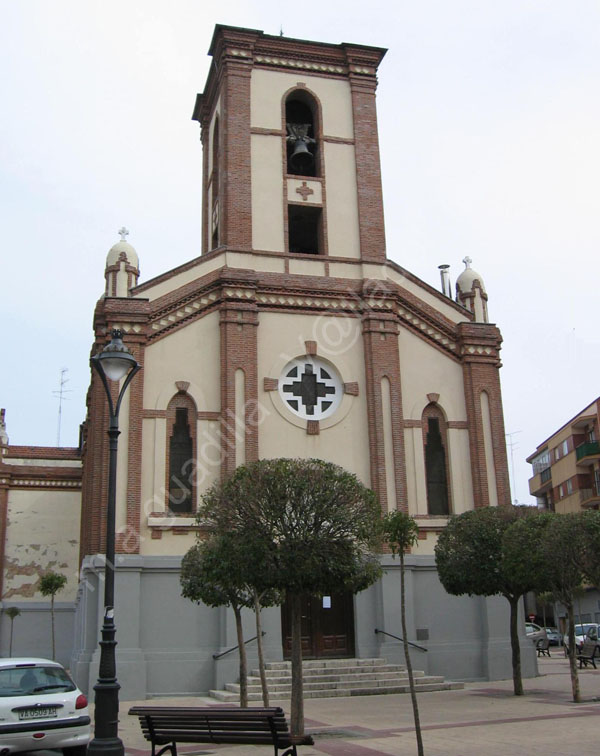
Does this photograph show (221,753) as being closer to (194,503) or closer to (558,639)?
(194,503)

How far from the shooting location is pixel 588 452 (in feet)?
208

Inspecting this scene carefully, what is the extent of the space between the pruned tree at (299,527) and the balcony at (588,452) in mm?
51465

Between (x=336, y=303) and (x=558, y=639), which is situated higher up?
(x=336, y=303)

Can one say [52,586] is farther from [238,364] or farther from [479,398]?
[479,398]

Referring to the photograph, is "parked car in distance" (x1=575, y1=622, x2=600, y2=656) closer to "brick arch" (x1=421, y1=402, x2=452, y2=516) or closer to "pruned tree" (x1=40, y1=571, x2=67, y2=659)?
"brick arch" (x1=421, y1=402, x2=452, y2=516)

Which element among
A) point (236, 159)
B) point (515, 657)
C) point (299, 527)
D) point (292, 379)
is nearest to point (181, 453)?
point (292, 379)

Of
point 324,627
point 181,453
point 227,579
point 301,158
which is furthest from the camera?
point 301,158

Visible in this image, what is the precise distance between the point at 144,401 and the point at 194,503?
330 cm

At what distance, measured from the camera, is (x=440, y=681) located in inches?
903

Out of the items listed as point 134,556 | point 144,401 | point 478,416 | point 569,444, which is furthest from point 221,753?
point 569,444

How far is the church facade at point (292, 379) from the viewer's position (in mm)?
23516

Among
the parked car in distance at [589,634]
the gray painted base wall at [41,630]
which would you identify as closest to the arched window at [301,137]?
the gray painted base wall at [41,630]

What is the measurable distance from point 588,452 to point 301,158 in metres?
41.9

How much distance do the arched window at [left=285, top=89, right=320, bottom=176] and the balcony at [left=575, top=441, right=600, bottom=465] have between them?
4099 centimetres
